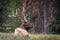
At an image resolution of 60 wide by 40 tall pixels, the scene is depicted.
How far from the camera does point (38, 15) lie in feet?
58.7

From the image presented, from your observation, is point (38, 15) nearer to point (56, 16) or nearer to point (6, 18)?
point (56, 16)

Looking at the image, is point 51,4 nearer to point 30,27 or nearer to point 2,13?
point 30,27

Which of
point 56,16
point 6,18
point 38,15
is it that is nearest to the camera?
point 38,15

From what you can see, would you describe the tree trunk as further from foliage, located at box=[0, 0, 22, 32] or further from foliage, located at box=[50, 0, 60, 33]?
foliage, located at box=[0, 0, 22, 32]

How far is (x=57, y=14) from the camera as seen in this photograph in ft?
61.1

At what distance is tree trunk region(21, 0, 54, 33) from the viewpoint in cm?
1773

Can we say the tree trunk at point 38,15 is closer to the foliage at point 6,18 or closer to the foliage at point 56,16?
the foliage at point 56,16

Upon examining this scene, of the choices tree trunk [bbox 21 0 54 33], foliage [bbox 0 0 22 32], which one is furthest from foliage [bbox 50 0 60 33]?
foliage [bbox 0 0 22 32]

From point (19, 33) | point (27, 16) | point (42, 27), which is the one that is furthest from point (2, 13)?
point (19, 33)

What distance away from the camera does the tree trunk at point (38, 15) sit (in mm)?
17734

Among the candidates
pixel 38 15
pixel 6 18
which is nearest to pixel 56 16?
pixel 38 15

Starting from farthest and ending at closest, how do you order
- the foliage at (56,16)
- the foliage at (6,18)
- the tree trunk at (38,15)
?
the foliage at (6,18), the tree trunk at (38,15), the foliage at (56,16)

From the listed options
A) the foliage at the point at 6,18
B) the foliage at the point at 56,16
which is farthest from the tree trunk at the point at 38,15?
the foliage at the point at 6,18

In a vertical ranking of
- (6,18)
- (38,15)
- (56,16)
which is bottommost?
(6,18)
